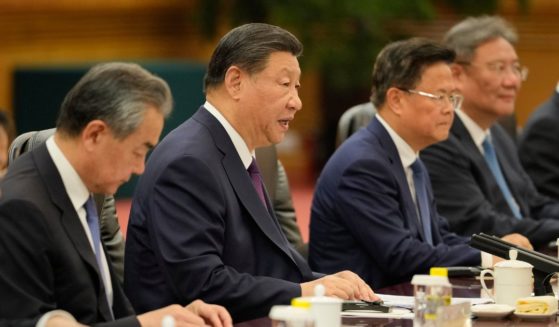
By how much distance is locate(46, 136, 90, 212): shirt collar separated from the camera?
323 centimetres

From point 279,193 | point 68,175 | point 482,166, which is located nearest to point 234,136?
point 68,175

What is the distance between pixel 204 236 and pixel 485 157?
269 centimetres

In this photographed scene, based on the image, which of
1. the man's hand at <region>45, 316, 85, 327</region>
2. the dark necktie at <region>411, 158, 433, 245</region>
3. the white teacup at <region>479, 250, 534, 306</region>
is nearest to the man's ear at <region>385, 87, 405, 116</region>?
the dark necktie at <region>411, 158, 433, 245</region>

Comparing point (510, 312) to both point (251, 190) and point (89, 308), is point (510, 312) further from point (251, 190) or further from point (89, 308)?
point (89, 308)

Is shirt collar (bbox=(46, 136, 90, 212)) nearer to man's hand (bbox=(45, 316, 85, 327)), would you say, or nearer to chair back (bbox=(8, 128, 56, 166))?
man's hand (bbox=(45, 316, 85, 327))

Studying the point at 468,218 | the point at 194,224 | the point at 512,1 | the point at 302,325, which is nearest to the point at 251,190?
the point at 194,224

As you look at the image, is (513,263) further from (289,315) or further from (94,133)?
(94,133)

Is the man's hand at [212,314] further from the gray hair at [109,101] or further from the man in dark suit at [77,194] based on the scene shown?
the gray hair at [109,101]

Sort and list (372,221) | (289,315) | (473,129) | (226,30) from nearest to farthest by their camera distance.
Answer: (289,315)
(372,221)
(473,129)
(226,30)

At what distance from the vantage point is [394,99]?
504cm

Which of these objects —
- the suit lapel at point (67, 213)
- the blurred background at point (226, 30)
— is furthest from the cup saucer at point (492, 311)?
the blurred background at point (226, 30)

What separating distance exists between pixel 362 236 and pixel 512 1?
1033 centimetres

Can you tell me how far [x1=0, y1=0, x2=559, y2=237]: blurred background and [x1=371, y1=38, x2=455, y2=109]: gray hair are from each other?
19.8 feet

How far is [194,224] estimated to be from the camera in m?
3.71
